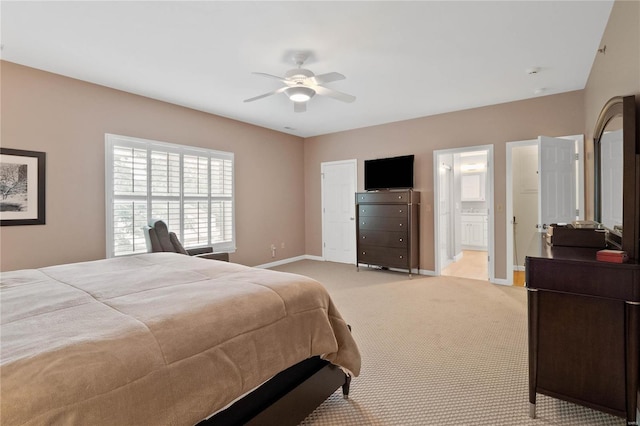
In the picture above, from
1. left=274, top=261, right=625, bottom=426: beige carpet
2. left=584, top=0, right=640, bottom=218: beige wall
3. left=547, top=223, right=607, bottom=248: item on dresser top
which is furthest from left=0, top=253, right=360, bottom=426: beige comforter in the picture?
left=584, top=0, right=640, bottom=218: beige wall

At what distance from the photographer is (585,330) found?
1.74 metres

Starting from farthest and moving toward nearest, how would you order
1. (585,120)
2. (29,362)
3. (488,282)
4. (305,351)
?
(488,282) < (585,120) < (305,351) < (29,362)

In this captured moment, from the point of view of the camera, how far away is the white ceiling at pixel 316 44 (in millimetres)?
2441

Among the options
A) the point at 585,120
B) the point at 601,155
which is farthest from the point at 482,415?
the point at 585,120

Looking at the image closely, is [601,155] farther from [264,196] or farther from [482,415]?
[264,196]

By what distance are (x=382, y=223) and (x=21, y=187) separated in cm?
476

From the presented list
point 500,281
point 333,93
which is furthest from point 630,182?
point 500,281

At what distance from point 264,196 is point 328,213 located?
146cm

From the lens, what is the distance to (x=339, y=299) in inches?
165

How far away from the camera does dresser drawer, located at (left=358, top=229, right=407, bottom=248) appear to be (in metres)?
5.38

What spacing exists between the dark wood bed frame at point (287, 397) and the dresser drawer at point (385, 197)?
12.4 feet

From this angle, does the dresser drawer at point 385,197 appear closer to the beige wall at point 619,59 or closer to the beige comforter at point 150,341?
the beige wall at point 619,59

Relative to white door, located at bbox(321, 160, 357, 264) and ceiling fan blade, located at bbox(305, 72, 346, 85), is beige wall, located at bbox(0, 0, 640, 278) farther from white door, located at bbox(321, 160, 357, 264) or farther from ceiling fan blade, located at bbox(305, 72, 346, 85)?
ceiling fan blade, located at bbox(305, 72, 346, 85)

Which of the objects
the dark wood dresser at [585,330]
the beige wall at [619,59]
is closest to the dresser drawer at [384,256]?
the beige wall at [619,59]
